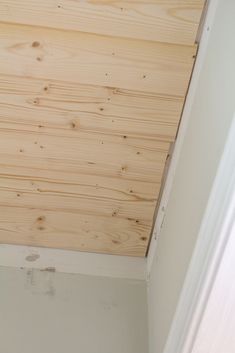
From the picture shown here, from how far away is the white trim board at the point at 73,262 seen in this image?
153 cm

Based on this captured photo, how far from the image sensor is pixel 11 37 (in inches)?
44.7

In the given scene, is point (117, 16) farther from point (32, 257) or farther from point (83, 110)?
point (32, 257)

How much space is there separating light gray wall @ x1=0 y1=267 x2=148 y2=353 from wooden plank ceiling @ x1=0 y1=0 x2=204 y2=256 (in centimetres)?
12

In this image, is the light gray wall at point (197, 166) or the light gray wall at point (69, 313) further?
the light gray wall at point (69, 313)

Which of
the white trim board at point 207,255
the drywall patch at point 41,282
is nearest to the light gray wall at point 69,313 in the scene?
the drywall patch at point 41,282

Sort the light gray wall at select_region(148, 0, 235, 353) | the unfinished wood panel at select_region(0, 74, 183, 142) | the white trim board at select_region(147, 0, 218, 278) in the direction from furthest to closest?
1. the unfinished wood panel at select_region(0, 74, 183, 142)
2. the white trim board at select_region(147, 0, 218, 278)
3. the light gray wall at select_region(148, 0, 235, 353)

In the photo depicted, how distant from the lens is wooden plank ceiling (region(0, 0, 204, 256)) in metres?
1.11

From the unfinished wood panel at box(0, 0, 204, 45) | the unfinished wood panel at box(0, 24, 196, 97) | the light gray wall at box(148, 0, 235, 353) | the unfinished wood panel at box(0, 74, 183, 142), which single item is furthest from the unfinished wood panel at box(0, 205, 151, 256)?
the unfinished wood panel at box(0, 0, 204, 45)

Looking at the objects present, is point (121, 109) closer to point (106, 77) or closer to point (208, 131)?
point (106, 77)

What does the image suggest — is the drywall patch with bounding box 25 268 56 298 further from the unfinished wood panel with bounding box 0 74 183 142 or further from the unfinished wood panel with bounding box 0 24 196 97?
the unfinished wood panel with bounding box 0 24 196 97

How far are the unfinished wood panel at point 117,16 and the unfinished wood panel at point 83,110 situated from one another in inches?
6.2

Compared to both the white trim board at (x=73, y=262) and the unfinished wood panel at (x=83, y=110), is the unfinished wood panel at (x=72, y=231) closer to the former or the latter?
the white trim board at (x=73, y=262)

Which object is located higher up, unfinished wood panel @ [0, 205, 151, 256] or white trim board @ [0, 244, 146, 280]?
unfinished wood panel @ [0, 205, 151, 256]

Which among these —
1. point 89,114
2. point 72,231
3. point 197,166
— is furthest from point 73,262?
point 197,166
